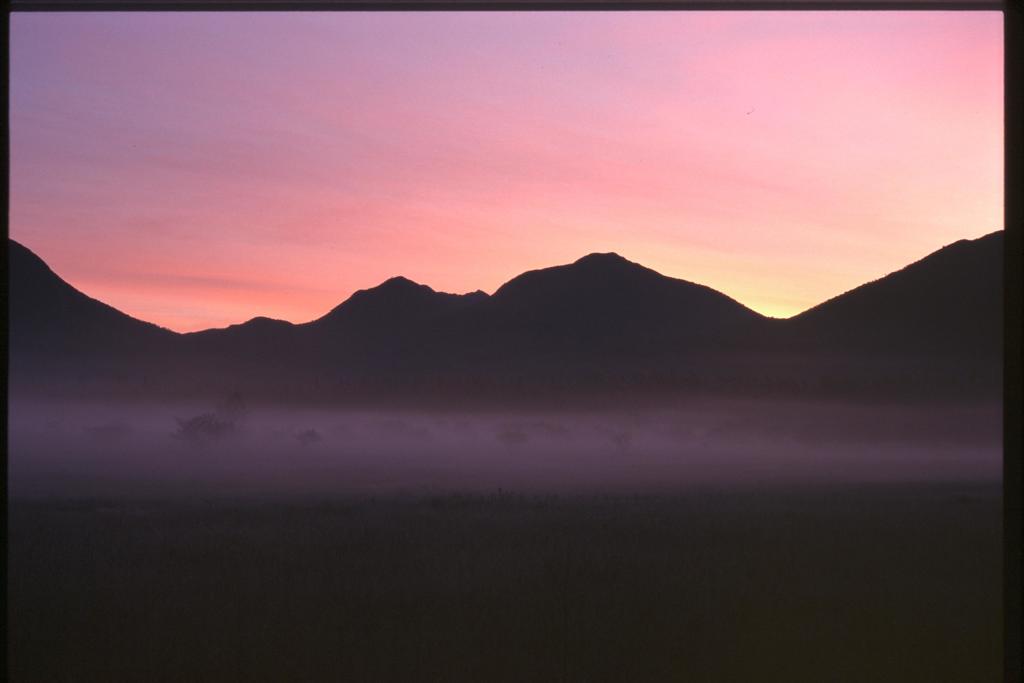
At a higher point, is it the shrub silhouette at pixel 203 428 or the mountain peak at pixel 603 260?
the mountain peak at pixel 603 260

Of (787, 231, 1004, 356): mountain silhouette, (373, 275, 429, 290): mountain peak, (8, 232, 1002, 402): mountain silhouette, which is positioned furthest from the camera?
(8, 232, 1002, 402): mountain silhouette

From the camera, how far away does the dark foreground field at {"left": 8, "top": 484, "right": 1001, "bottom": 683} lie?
12.0 feet

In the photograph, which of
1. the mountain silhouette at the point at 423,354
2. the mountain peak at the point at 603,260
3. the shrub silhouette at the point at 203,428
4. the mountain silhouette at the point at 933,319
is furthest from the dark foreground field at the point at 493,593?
the mountain peak at the point at 603,260

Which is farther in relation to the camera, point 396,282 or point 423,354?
point 423,354

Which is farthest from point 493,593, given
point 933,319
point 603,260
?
point 603,260

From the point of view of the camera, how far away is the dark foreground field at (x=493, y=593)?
144 inches

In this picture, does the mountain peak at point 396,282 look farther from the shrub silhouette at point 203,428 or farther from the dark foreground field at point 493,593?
the dark foreground field at point 493,593

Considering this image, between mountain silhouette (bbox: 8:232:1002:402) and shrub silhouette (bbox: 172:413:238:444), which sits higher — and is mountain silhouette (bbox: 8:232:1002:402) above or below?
above

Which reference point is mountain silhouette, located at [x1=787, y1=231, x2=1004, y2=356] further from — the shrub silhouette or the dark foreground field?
the shrub silhouette

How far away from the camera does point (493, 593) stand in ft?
14.7

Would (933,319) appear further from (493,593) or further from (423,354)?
(493,593)

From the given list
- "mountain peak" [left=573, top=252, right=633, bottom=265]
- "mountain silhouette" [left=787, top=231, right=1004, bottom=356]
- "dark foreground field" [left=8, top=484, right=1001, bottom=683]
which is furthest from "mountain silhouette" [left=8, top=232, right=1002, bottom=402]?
"mountain peak" [left=573, top=252, right=633, bottom=265]

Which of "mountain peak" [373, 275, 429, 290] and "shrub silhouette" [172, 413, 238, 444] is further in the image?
"shrub silhouette" [172, 413, 238, 444]

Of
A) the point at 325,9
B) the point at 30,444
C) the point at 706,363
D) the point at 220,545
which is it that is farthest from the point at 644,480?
the point at 325,9
